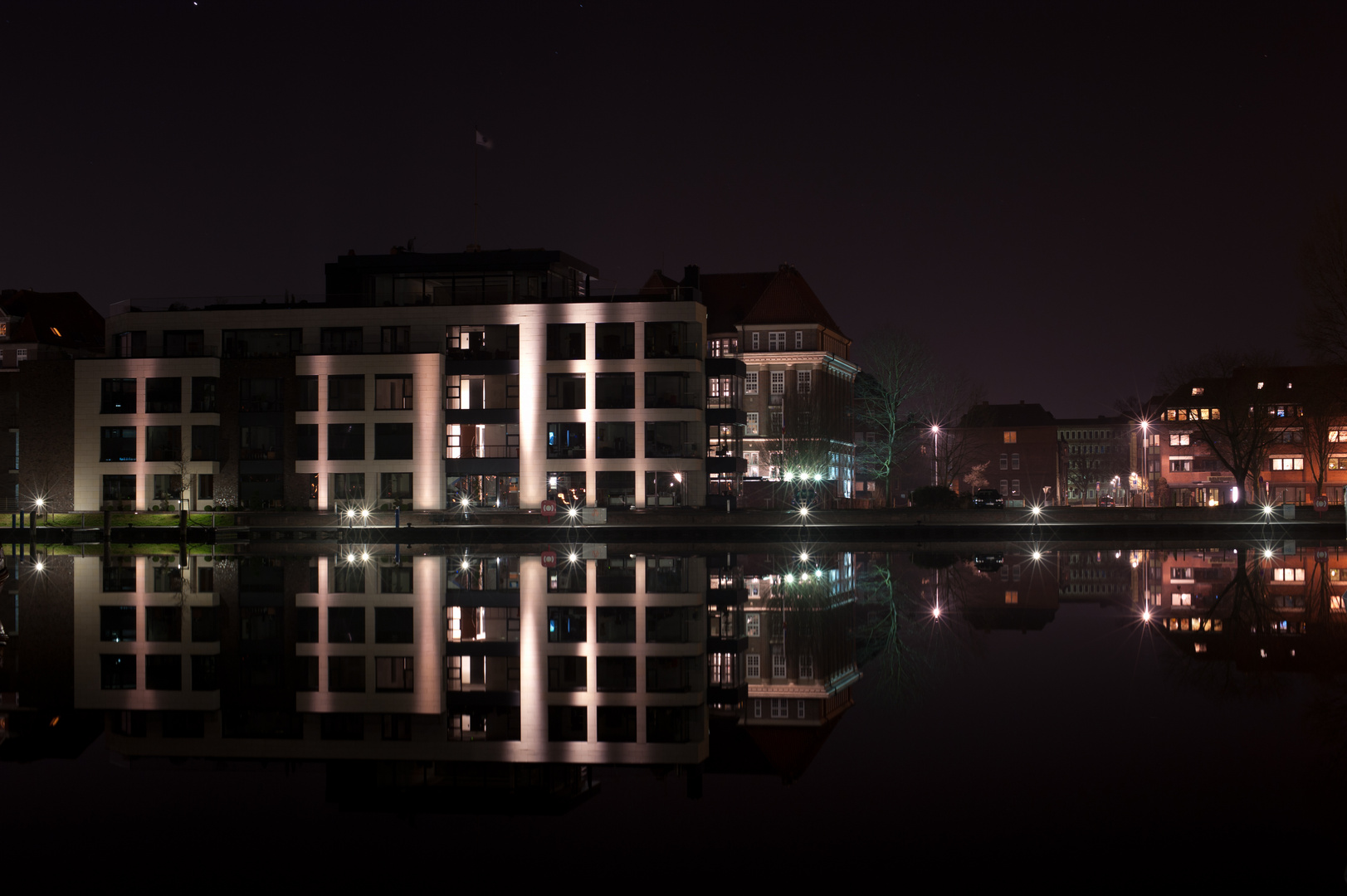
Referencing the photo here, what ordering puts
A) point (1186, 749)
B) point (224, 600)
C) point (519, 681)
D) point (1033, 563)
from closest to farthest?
point (1186, 749) → point (519, 681) → point (224, 600) → point (1033, 563)

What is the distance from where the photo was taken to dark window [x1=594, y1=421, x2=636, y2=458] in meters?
73.4

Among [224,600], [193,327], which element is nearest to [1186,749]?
[224,600]

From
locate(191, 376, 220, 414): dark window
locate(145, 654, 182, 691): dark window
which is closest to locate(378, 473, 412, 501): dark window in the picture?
locate(191, 376, 220, 414): dark window

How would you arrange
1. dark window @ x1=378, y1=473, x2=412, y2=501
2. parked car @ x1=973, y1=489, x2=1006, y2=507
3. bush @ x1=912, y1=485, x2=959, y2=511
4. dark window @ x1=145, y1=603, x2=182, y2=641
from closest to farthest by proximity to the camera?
dark window @ x1=145, y1=603, x2=182, y2=641 → bush @ x1=912, y1=485, x2=959, y2=511 → dark window @ x1=378, y1=473, x2=412, y2=501 → parked car @ x1=973, y1=489, x2=1006, y2=507

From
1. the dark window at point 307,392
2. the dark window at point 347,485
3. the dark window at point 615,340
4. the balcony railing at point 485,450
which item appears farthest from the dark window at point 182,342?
the dark window at point 615,340

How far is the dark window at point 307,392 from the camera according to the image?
73.4m

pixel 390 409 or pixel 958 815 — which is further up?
pixel 390 409

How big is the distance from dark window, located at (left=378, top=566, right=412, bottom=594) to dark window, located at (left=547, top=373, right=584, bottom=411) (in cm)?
3822

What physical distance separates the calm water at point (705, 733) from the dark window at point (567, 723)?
5cm

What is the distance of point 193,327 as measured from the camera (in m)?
75.8

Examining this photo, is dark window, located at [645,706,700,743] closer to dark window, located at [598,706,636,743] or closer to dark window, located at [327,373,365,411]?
dark window, located at [598,706,636,743]

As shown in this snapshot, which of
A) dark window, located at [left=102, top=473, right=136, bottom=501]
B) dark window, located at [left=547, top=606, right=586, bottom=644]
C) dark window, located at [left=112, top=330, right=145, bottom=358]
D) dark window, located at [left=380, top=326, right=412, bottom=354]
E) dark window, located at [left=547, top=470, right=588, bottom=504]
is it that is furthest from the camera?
dark window, located at [left=112, top=330, right=145, bottom=358]

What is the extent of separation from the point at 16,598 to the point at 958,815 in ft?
84.0

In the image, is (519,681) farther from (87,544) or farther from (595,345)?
(595,345)
